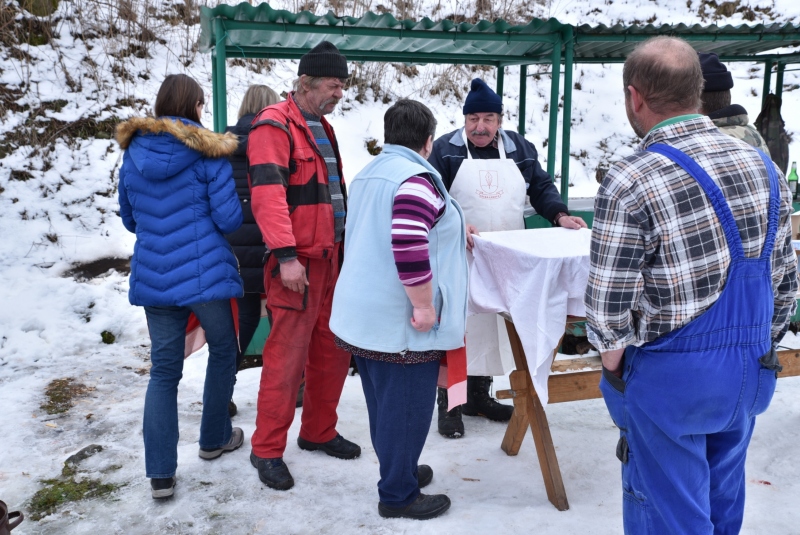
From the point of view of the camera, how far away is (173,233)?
3037 mm

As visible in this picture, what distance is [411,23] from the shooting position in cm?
475

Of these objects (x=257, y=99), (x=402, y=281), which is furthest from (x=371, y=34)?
(x=402, y=281)

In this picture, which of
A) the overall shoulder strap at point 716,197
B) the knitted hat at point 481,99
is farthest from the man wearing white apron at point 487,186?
the overall shoulder strap at point 716,197

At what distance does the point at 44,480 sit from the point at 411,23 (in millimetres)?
3691

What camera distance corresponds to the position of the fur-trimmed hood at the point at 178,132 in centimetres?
297

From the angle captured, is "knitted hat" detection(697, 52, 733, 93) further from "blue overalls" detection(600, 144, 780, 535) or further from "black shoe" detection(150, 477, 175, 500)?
"black shoe" detection(150, 477, 175, 500)

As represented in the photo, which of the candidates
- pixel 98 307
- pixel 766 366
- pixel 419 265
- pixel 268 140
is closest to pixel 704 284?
pixel 766 366

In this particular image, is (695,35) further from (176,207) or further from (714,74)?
(176,207)

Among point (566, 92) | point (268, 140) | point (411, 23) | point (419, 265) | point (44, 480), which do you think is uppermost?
point (411, 23)

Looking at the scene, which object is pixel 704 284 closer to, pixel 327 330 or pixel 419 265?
pixel 419 265

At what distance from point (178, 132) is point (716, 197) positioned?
2.26m

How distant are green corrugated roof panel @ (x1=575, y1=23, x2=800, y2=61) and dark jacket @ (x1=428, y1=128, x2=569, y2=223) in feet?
6.43

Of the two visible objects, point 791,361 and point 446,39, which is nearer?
point 791,361

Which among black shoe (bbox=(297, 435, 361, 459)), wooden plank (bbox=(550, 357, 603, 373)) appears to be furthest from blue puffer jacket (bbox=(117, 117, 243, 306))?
wooden plank (bbox=(550, 357, 603, 373))
